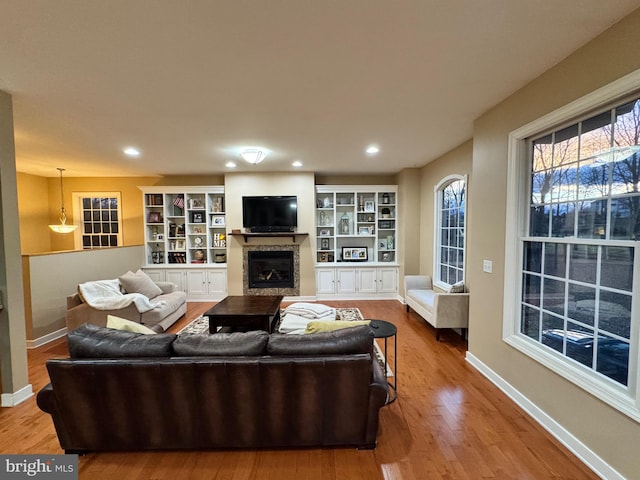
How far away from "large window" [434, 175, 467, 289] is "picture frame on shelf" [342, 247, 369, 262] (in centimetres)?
169

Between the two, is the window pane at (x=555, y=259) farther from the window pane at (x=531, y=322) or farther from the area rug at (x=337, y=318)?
the area rug at (x=337, y=318)

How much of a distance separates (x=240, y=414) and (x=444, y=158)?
14.8ft

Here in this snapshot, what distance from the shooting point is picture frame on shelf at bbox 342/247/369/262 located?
638cm

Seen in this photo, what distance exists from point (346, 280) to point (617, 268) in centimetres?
458

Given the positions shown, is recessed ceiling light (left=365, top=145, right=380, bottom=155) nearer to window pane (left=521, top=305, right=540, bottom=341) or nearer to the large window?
the large window

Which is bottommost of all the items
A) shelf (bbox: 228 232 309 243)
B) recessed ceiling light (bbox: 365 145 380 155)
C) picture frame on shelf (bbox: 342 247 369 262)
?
picture frame on shelf (bbox: 342 247 369 262)

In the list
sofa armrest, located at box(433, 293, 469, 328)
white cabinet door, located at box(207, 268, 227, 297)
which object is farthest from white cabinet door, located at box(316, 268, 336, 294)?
sofa armrest, located at box(433, 293, 469, 328)

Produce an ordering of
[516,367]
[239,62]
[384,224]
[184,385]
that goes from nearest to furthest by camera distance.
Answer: [184,385]
[239,62]
[516,367]
[384,224]

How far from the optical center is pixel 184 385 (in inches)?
73.6

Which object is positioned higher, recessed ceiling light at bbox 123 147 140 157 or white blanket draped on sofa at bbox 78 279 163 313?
recessed ceiling light at bbox 123 147 140 157

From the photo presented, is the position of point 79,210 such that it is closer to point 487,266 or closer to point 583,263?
point 487,266

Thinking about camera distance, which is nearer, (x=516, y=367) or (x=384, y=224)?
(x=516, y=367)

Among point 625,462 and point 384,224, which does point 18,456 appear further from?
point 384,224

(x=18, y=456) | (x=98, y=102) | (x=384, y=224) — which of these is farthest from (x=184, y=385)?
(x=384, y=224)
